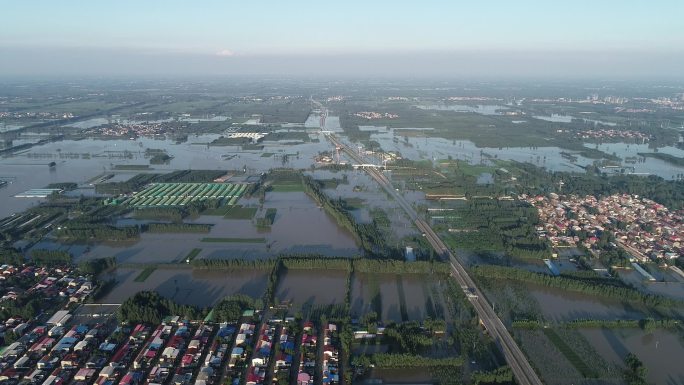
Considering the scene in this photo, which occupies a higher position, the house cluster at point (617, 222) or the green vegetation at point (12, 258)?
the house cluster at point (617, 222)

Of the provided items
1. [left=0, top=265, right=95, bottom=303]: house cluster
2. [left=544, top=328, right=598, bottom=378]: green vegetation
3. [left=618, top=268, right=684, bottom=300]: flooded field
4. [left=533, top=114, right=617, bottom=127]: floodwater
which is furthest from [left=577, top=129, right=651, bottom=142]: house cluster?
[left=0, top=265, right=95, bottom=303]: house cluster

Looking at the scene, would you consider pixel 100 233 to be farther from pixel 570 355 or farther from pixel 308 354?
pixel 570 355

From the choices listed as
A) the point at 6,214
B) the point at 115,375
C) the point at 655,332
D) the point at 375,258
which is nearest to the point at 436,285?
the point at 375,258

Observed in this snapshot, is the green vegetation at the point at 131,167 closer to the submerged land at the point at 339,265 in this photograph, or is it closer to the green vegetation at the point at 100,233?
the submerged land at the point at 339,265

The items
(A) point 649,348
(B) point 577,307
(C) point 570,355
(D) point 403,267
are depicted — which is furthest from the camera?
(D) point 403,267

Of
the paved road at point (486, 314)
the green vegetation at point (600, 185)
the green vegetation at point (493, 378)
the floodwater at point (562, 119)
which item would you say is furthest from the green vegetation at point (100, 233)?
the floodwater at point (562, 119)

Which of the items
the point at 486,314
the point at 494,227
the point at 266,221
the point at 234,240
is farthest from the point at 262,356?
the point at 494,227

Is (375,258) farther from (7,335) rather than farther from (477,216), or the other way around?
(7,335)
